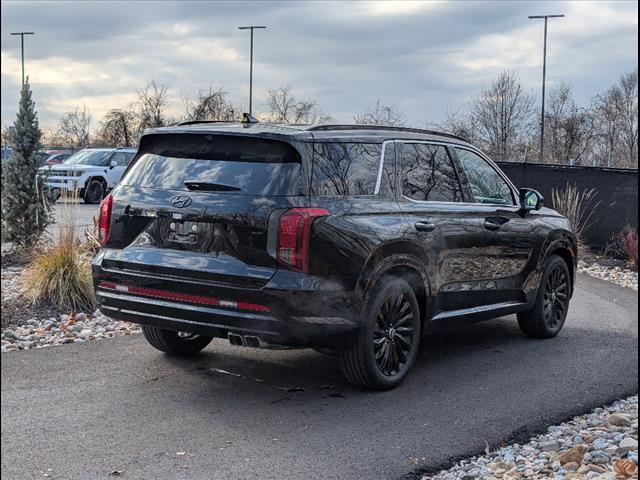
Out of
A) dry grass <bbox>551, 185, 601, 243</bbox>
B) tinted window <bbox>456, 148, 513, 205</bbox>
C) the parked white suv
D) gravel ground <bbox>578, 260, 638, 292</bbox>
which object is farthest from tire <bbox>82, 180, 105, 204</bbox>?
tinted window <bbox>456, 148, 513, 205</bbox>

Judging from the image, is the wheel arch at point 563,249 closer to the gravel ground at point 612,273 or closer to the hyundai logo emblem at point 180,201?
the hyundai logo emblem at point 180,201

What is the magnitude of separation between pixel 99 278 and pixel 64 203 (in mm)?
Answer: 4150

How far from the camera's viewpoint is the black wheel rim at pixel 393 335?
238 inches

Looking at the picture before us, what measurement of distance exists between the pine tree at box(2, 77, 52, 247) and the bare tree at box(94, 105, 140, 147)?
321 cm

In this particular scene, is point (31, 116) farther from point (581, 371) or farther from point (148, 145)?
point (581, 371)

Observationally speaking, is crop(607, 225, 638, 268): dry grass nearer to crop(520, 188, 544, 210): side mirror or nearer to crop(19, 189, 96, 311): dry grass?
crop(520, 188, 544, 210): side mirror

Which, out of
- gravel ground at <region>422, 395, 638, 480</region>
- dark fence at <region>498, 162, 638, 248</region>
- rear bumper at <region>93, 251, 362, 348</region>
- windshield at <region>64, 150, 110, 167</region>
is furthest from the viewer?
windshield at <region>64, 150, 110, 167</region>

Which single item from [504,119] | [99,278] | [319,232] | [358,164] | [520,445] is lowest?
[520,445]

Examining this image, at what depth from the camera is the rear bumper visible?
5406 mm

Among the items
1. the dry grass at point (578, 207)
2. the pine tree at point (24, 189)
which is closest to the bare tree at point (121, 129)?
the pine tree at point (24, 189)

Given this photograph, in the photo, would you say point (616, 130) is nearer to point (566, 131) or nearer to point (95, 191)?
point (566, 131)

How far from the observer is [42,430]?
16.7 ft

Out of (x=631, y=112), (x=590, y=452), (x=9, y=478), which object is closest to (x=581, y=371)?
(x=590, y=452)

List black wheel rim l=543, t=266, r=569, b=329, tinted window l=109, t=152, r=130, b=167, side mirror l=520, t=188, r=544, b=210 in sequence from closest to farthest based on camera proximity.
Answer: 1. side mirror l=520, t=188, r=544, b=210
2. black wheel rim l=543, t=266, r=569, b=329
3. tinted window l=109, t=152, r=130, b=167
